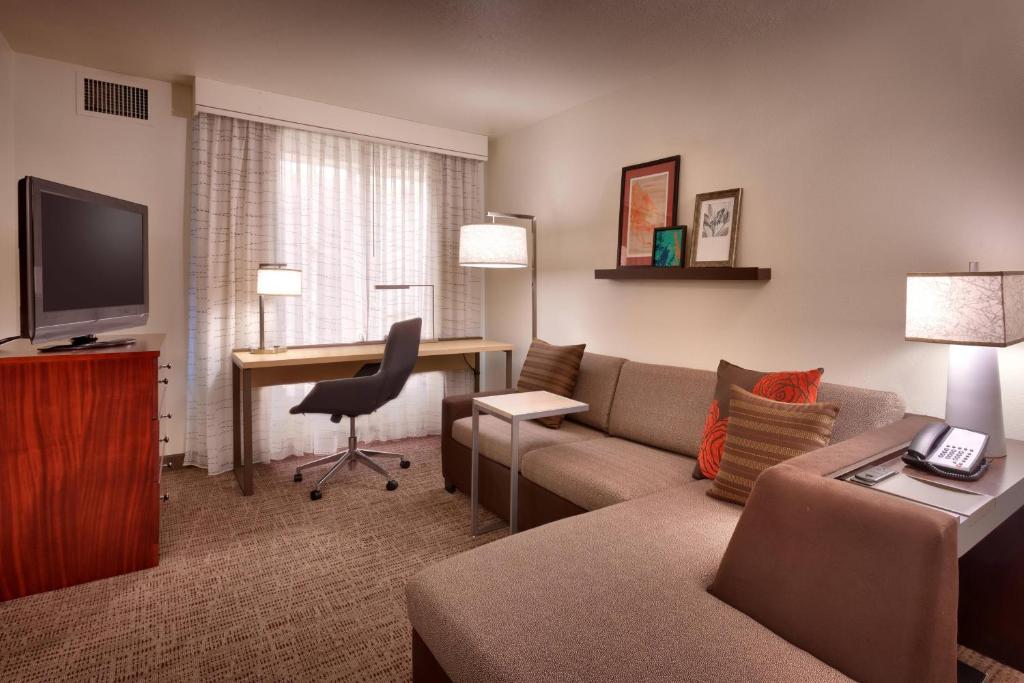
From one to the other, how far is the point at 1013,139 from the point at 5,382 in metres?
3.57

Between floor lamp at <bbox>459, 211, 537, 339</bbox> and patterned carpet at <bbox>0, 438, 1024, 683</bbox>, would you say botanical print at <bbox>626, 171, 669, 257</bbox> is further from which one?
patterned carpet at <bbox>0, 438, 1024, 683</bbox>

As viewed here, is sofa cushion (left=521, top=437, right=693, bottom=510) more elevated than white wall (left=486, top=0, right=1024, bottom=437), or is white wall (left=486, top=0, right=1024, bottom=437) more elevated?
white wall (left=486, top=0, right=1024, bottom=437)

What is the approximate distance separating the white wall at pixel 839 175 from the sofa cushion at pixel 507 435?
639 mm

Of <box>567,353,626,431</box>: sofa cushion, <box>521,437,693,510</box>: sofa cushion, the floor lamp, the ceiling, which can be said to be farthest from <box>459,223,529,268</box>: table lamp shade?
<box>521,437,693,510</box>: sofa cushion

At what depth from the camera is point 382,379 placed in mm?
3254

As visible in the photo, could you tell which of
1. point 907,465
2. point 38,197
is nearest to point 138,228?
point 38,197

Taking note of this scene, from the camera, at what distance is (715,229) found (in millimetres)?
2803

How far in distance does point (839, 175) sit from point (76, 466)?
324 centimetres

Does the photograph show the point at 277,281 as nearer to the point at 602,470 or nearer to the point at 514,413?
the point at 514,413

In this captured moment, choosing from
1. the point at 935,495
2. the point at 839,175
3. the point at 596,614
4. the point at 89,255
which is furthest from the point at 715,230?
the point at 89,255

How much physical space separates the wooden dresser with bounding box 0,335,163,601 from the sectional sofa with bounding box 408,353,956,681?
150 cm

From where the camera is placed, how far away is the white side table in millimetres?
2344

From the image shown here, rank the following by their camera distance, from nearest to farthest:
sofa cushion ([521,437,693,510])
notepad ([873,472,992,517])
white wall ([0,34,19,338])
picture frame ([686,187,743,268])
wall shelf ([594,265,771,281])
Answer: notepad ([873,472,992,517]) < sofa cushion ([521,437,693,510]) < wall shelf ([594,265,771,281]) < picture frame ([686,187,743,268]) < white wall ([0,34,19,338])

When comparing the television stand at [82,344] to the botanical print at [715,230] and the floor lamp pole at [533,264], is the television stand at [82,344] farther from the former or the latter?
the botanical print at [715,230]
